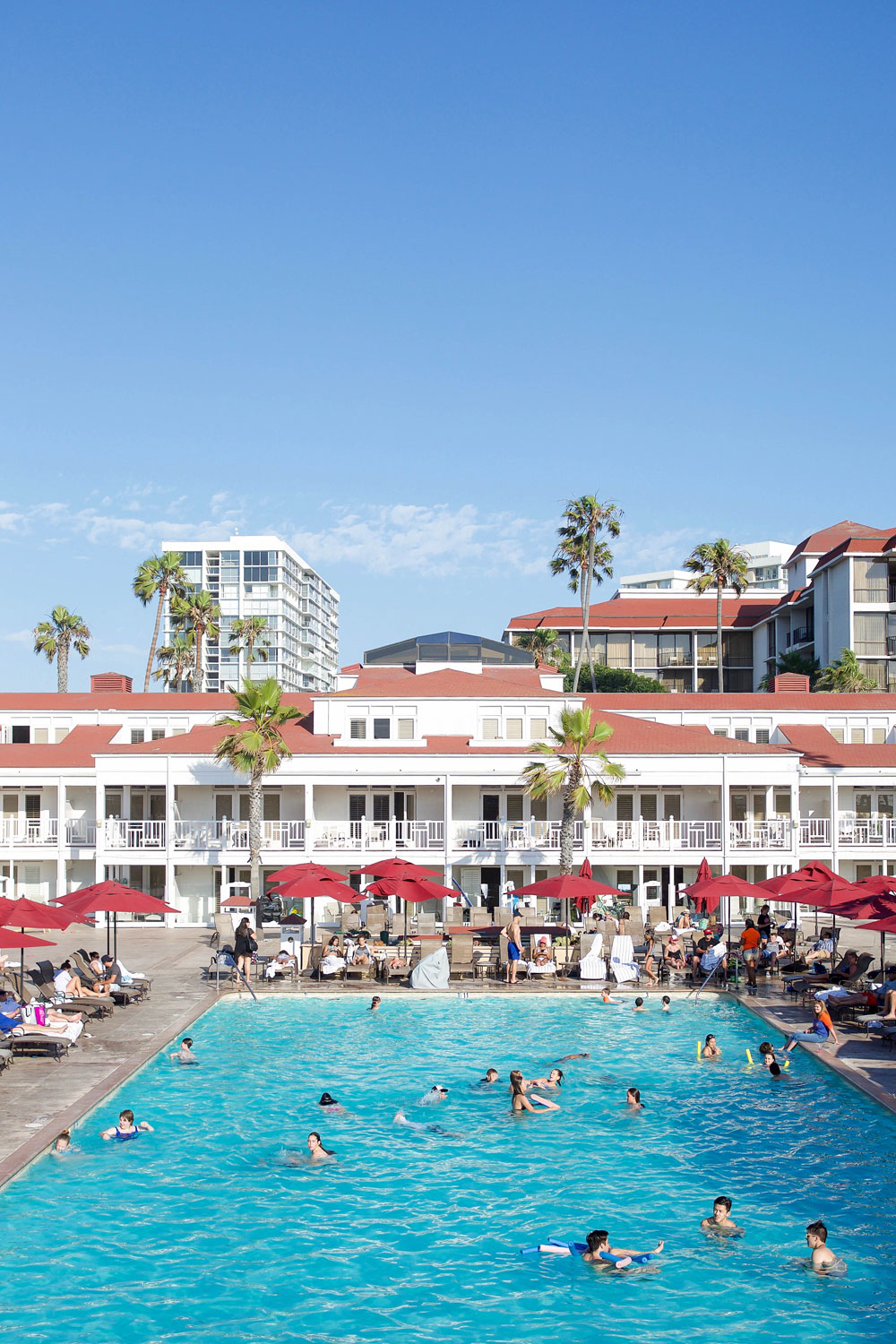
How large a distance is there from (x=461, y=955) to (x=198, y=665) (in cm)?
5609

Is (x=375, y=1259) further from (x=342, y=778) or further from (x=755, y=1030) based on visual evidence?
(x=342, y=778)

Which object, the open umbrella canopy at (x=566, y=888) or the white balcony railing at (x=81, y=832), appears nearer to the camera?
the open umbrella canopy at (x=566, y=888)

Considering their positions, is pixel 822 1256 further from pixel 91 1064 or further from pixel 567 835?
pixel 567 835

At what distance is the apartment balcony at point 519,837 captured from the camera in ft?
124

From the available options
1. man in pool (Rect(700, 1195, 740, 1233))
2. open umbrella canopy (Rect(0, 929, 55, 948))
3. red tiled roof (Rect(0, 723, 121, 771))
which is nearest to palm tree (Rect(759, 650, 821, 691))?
red tiled roof (Rect(0, 723, 121, 771))

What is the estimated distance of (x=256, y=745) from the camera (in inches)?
1385

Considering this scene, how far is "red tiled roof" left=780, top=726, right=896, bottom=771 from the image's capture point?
138 feet

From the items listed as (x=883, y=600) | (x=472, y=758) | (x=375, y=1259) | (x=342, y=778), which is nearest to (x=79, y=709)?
(x=342, y=778)

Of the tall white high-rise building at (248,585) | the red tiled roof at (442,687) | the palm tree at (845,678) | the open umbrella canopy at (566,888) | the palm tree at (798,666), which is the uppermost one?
the tall white high-rise building at (248,585)

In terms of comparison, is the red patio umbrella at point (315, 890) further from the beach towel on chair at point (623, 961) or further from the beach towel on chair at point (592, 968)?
the beach towel on chair at point (623, 961)

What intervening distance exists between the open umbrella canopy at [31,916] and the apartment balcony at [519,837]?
1828 centimetres

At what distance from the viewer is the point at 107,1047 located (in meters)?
20.5

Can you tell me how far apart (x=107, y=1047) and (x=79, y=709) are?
97.2 feet

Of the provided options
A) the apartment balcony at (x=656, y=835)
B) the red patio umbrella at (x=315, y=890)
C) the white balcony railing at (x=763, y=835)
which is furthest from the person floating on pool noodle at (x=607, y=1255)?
the white balcony railing at (x=763, y=835)
